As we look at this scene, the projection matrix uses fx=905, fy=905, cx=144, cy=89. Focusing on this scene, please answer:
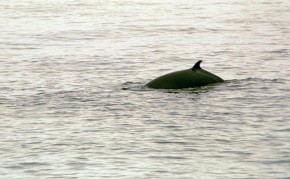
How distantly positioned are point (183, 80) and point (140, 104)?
2.25 metres

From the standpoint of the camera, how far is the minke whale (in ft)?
76.5

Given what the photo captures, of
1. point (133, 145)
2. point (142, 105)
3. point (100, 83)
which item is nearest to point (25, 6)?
point (100, 83)

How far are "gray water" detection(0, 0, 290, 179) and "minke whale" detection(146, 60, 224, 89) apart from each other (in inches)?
10.1

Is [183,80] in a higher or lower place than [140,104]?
higher

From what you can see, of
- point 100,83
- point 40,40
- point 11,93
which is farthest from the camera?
point 40,40

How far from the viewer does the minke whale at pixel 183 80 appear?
23.3 meters

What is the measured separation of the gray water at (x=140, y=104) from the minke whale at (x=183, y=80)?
0.84 ft

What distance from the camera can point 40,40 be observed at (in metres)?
38.7

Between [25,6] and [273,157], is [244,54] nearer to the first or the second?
[273,157]

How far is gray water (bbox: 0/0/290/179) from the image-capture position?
51.3 feet

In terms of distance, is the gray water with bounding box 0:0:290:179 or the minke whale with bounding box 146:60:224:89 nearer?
the gray water with bounding box 0:0:290:179

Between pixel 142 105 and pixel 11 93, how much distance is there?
166 inches

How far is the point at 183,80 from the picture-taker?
23.4 metres

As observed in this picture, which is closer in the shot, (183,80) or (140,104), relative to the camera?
(140,104)
